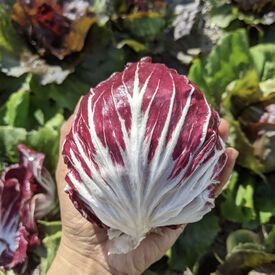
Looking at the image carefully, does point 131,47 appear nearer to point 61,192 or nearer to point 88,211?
point 61,192

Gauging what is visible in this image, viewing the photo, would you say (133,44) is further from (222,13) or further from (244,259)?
(244,259)

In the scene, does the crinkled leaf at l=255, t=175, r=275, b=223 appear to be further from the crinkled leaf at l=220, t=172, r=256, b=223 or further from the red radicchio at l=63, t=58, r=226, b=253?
the red radicchio at l=63, t=58, r=226, b=253

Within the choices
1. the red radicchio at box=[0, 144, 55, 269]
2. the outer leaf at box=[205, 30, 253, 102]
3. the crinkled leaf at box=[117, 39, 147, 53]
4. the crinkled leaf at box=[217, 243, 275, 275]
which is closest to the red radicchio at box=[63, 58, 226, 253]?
the crinkled leaf at box=[217, 243, 275, 275]

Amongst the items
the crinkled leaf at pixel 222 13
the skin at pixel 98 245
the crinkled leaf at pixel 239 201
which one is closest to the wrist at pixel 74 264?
the skin at pixel 98 245

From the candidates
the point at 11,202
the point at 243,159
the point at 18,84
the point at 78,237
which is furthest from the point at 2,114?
the point at 243,159

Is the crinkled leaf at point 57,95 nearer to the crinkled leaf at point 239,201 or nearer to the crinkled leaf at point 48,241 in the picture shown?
the crinkled leaf at point 48,241

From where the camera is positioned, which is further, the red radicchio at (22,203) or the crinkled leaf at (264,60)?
the crinkled leaf at (264,60)
